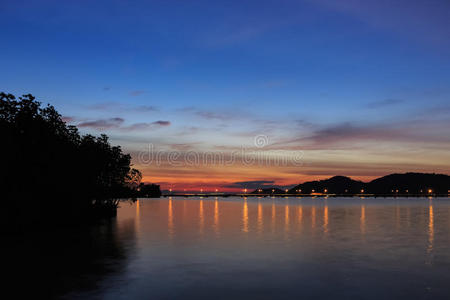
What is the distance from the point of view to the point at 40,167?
151 ft

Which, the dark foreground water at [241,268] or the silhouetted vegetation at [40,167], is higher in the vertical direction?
the silhouetted vegetation at [40,167]

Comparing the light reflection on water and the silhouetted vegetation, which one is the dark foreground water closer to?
the light reflection on water

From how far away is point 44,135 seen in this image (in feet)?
153

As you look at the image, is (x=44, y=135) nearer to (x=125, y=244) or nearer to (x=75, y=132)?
(x=75, y=132)

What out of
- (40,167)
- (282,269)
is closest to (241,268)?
(282,269)

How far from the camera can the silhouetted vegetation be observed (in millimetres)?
43656

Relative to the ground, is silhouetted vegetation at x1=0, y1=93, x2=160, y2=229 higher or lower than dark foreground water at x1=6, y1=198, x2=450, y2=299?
higher

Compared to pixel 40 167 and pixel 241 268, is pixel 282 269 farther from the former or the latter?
pixel 40 167

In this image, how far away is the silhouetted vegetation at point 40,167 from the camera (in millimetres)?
43656

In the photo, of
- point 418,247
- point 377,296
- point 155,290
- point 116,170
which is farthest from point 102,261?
point 116,170

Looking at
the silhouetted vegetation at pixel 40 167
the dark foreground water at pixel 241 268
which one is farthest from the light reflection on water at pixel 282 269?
the silhouetted vegetation at pixel 40 167

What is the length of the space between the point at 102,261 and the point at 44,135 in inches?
971

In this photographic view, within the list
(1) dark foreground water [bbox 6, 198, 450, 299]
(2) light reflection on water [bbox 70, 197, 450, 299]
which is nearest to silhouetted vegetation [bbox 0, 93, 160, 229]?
(1) dark foreground water [bbox 6, 198, 450, 299]

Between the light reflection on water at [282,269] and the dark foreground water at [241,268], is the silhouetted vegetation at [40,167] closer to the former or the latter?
the dark foreground water at [241,268]
